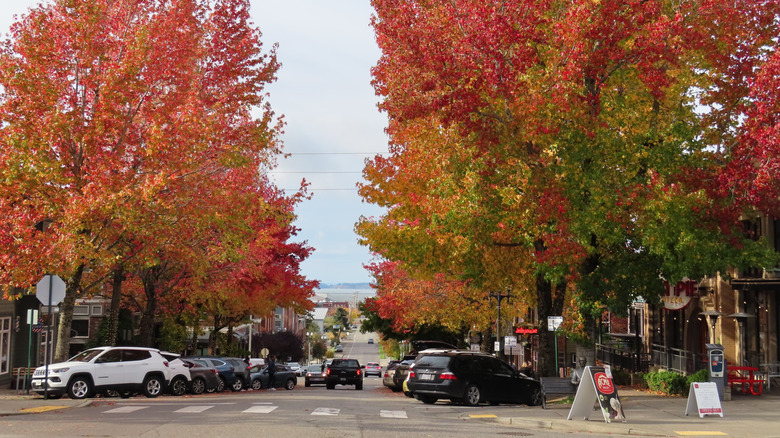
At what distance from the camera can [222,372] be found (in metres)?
33.0

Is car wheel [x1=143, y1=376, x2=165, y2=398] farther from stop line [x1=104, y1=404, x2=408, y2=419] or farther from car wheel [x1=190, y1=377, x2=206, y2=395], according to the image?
stop line [x1=104, y1=404, x2=408, y2=419]

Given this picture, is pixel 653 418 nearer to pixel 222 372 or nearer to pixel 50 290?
pixel 50 290

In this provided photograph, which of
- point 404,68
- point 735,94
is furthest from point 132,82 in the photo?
point 735,94

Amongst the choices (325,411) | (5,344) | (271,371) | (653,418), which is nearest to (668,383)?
(653,418)

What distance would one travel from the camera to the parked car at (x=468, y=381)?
75.5ft

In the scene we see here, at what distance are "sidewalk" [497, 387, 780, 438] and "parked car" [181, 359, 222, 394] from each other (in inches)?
540

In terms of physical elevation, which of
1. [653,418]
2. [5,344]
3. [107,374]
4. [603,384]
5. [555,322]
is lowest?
[653,418]

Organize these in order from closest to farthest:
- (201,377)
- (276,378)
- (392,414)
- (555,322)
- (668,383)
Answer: (392,414) → (555,322) → (668,383) → (201,377) → (276,378)

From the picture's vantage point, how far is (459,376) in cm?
2305

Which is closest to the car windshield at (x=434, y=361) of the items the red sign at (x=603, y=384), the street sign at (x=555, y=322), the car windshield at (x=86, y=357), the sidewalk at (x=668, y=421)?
the sidewalk at (x=668, y=421)

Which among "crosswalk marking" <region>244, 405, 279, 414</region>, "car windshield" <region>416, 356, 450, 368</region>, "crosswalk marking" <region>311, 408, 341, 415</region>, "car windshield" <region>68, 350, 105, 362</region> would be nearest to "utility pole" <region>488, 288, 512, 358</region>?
"car windshield" <region>416, 356, 450, 368</region>

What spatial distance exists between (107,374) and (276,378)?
15.0 metres

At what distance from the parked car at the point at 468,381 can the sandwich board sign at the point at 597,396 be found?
15.3ft

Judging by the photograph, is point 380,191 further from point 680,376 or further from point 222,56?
point 680,376
